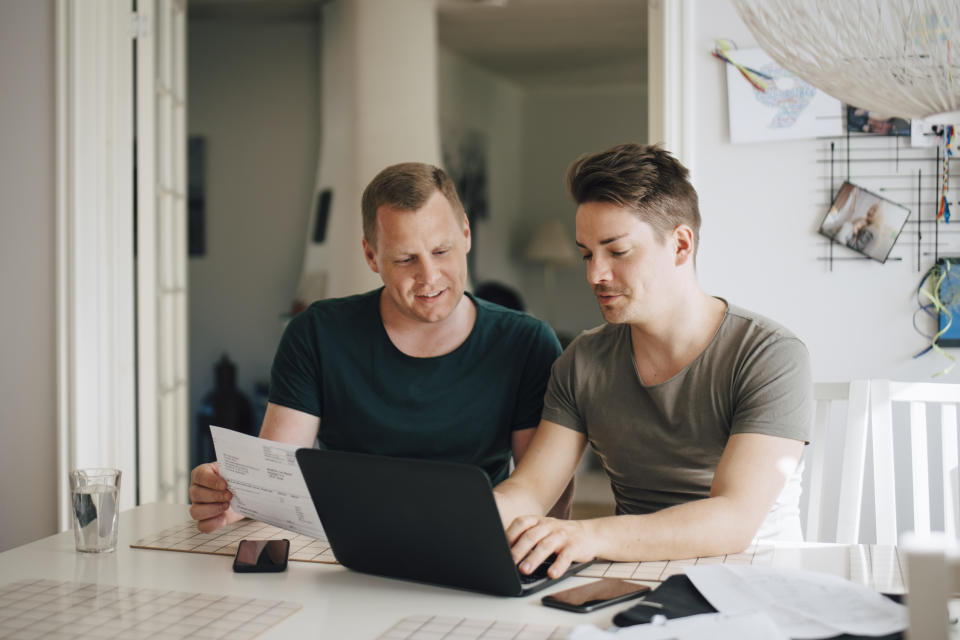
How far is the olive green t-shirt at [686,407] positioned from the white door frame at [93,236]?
59.8 inches

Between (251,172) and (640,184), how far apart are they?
11.6 ft

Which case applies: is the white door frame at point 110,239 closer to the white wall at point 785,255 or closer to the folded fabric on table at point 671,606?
the white wall at point 785,255

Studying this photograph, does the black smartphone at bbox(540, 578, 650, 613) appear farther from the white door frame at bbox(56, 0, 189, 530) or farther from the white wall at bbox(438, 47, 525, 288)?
the white wall at bbox(438, 47, 525, 288)

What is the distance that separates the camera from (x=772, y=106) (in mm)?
2277

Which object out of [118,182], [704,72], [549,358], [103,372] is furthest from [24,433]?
[704,72]

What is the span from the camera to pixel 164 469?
9.72 feet

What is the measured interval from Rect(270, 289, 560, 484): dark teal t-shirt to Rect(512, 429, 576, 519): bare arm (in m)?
0.01

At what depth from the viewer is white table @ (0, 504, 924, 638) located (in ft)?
3.51

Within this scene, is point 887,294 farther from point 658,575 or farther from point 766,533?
point 658,575

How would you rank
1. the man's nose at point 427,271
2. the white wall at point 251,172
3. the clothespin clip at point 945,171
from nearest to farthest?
1. the man's nose at point 427,271
2. the clothespin clip at point 945,171
3. the white wall at point 251,172

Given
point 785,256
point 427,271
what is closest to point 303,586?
point 427,271

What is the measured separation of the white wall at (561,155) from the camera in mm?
6488

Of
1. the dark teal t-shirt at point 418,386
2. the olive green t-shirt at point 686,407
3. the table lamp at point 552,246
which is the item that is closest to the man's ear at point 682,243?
the olive green t-shirt at point 686,407

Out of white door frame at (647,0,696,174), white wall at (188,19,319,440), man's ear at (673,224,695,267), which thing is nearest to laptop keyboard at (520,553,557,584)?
man's ear at (673,224,695,267)
